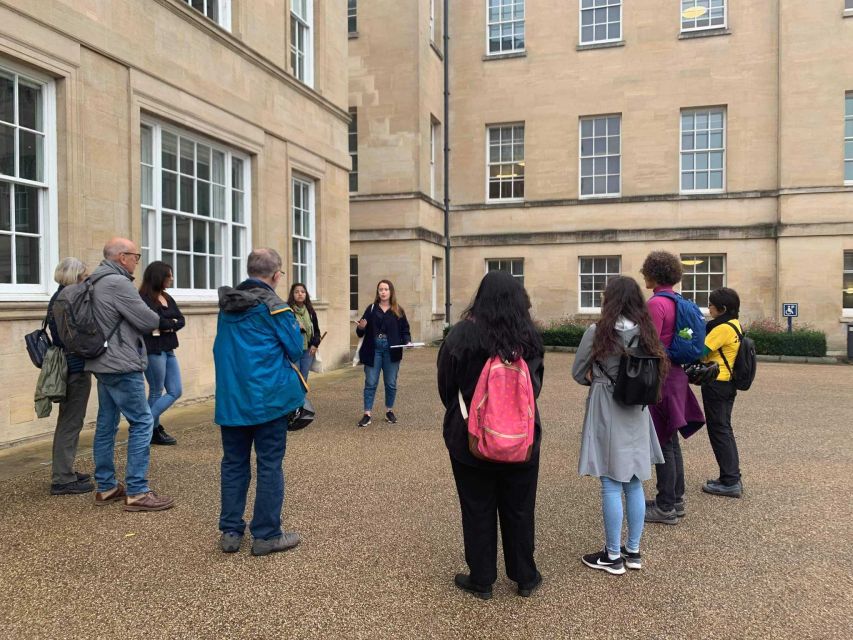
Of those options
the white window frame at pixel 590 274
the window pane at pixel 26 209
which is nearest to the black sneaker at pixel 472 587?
the window pane at pixel 26 209

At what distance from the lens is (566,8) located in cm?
2030

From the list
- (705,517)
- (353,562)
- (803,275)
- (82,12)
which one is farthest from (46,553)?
(803,275)

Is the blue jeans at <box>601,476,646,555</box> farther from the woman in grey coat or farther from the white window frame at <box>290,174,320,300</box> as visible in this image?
the white window frame at <box>290,174,320,300</box>

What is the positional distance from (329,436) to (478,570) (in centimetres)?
414

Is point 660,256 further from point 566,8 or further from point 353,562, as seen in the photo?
point 566,8

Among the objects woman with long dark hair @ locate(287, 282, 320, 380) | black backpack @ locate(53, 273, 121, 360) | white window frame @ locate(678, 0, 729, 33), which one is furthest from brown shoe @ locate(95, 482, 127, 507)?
white window frame @ locate(678, 0, 729, 33)

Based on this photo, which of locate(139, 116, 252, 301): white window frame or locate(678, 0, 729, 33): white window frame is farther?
locate(678, 0, 729, 33): white window frame

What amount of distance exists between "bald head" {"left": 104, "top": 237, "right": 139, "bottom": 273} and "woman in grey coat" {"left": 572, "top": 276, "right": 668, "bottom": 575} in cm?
330

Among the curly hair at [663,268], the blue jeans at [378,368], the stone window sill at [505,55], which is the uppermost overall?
the stone window sill at [505,55]

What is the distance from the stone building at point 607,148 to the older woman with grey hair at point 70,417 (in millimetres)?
14128

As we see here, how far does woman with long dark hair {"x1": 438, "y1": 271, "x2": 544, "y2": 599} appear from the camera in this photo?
128 inches

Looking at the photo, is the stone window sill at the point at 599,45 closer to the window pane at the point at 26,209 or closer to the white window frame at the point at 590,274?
the white window frame at the point at 590,274

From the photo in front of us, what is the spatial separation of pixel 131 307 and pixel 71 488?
63.8 inches

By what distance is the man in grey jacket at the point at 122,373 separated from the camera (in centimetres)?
461
